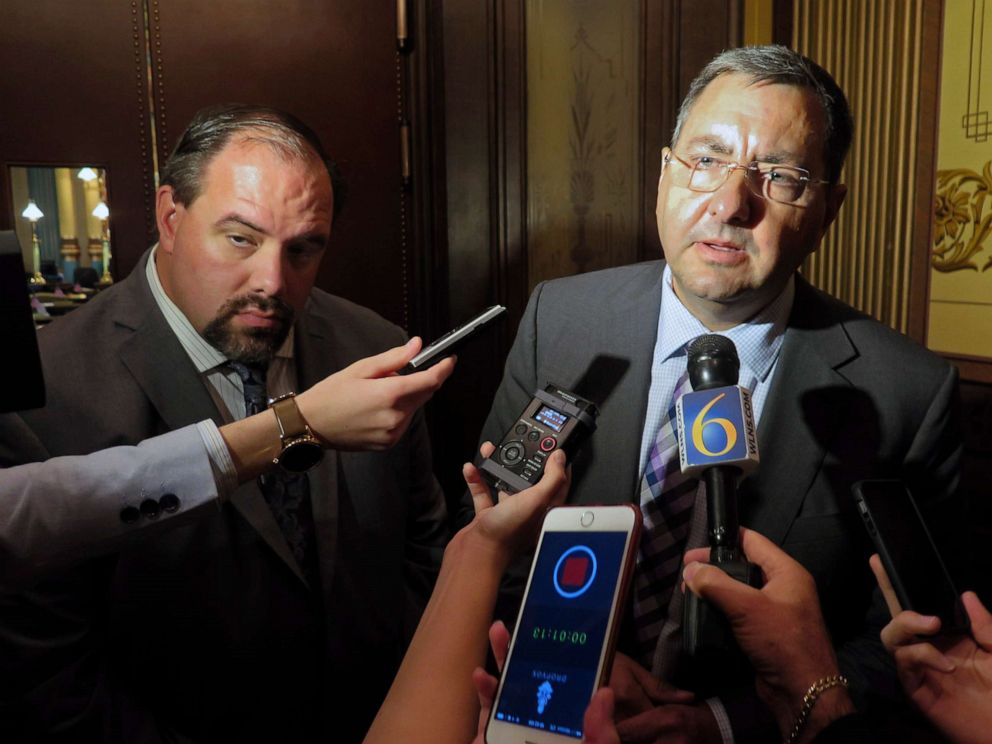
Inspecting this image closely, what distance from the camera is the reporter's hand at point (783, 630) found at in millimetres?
834

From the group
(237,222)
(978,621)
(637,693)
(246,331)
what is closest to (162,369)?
(246,331)

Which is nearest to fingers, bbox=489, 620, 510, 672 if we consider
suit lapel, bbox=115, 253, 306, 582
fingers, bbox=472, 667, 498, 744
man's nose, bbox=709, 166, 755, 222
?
fingers, bbox=472, 667, 498, 744

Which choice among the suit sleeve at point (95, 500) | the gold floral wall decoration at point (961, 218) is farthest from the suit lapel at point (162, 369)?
the gold floral wall decoration at point (961, 218)

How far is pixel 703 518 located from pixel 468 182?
58.8 inches

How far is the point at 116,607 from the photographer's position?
135 centimetres

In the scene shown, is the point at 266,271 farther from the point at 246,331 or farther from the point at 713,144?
the point at 713,144

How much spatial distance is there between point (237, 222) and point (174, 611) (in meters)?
0.67

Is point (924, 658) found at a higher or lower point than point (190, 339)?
lower

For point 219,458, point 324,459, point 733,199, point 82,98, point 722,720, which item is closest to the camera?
point 722,720

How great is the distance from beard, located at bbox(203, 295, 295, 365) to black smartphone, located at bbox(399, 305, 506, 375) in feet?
1.31

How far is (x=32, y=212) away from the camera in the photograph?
7.22 ft

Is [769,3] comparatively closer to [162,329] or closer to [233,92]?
[233,92]

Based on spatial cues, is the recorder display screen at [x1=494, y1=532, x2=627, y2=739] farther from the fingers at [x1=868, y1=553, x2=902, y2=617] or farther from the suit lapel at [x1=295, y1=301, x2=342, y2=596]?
the suit lapel at [x1=295, y1=301, x2=342, y2=596]

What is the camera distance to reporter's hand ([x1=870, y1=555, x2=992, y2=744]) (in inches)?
36.1
